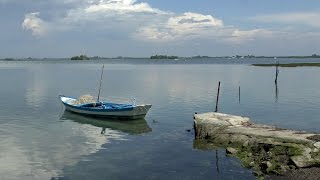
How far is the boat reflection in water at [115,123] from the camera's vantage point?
123ft

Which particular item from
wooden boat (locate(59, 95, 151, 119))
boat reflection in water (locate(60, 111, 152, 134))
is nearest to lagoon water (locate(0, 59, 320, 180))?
boat reflection in water (locate(60, 111, 152, 134))

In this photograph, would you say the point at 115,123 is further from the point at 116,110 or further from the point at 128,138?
the point at 128,138

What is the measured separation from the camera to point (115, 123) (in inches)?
1602

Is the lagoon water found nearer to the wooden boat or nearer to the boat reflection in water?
the boat reflection in water

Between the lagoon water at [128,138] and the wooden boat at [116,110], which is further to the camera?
the wooden boat at [116,110]

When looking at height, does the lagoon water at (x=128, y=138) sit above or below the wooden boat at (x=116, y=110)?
below

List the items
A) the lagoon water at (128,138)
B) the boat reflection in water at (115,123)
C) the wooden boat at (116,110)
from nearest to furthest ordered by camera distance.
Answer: the lagoon water at (128,138), the boat reflection in water at (115,123), the wooden boat at (116,110)

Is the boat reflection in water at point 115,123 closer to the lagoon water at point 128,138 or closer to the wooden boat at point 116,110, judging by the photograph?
the lagoon water at point 128,138

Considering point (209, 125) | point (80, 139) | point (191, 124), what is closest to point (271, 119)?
point (191, 124)

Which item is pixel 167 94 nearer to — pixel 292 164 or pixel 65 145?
pixel 65 145

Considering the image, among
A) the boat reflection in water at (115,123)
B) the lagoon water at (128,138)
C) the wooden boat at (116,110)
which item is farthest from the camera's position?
the wooden boat at (116,110)

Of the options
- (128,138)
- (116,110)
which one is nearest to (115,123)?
(116,110)

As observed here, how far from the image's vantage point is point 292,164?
74.5 feet

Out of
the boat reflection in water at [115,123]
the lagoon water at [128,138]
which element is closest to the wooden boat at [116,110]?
the boat reflection in water at [115,123]
